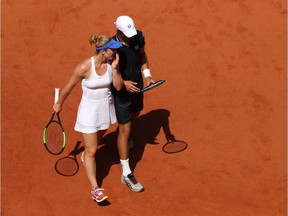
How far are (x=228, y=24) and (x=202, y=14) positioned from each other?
588mm

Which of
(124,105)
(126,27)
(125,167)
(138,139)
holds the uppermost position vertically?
(126,27)

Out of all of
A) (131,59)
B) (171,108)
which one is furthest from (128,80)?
(171,108)

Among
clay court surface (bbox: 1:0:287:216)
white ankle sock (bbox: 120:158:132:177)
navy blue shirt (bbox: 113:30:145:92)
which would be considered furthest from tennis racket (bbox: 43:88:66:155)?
navy blue shirt (bbox: 113:30:145:92)

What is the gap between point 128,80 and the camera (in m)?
6.38

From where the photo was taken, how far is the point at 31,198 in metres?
6.54

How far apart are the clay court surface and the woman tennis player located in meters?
0.54

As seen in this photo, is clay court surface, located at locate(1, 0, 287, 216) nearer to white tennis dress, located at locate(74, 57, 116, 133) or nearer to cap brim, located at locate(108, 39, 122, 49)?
white tennis dress, located at locate(74, 57, 116, 133)

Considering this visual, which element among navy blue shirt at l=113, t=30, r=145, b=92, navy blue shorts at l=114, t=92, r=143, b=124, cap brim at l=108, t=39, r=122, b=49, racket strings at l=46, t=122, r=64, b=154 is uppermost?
cap brim at l=108, t=39, r=122, b=49

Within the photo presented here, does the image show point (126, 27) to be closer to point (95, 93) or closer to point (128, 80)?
point (128, 80)

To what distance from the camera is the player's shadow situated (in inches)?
283

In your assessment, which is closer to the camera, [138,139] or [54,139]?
[54,139]

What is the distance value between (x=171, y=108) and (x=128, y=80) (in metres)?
1.92

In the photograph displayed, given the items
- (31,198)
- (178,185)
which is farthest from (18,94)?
(178,185)

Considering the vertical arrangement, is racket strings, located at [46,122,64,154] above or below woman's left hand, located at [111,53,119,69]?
below
